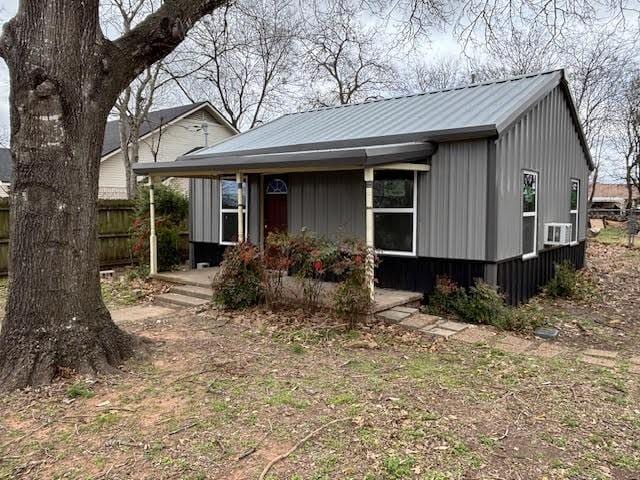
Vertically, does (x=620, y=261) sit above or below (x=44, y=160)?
below

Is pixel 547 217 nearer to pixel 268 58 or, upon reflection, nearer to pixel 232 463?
pixel 232 463

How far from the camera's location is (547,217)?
370 inches

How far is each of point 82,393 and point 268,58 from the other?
944 inches

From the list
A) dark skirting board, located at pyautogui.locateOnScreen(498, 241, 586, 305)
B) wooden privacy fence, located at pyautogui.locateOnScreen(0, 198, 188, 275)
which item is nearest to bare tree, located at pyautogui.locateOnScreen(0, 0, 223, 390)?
dark skirting board, located at pyautogui.locateOnScreen(498, 241, 586, 305)

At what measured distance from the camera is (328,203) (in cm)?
900

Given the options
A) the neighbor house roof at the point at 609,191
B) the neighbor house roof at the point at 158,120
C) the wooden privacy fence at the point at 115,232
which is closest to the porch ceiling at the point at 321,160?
the wooden privacy fence at the point at 115,232

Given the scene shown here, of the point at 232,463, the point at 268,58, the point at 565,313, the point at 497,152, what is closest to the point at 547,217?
the point at 565,313

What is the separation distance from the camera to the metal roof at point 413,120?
744 cm

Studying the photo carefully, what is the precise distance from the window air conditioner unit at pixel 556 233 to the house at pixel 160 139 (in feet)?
51.1

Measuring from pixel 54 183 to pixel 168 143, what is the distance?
2034 cm

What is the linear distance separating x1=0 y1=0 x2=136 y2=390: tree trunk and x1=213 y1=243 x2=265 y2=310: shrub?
9.04 feet

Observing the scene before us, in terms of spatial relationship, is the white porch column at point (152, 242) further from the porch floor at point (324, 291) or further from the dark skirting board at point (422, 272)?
the dark skirting board at point (422, 272)

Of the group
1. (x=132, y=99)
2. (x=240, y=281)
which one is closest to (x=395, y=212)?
(x=240, y=281)

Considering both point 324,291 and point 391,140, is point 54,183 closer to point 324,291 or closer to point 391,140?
point 324,291
